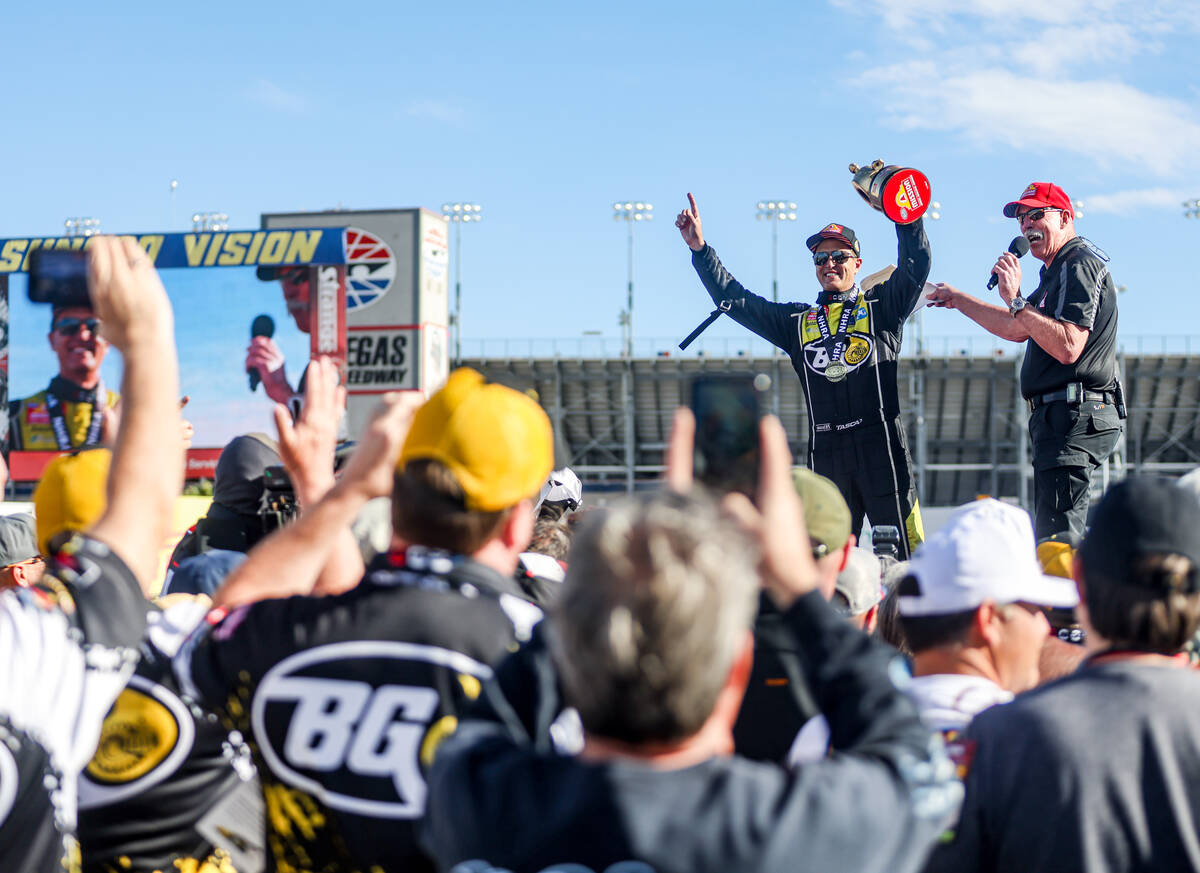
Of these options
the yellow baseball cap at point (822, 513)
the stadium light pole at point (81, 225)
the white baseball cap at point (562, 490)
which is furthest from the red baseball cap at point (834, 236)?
the stadium light pole at point (81, 225)

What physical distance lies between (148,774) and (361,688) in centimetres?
60

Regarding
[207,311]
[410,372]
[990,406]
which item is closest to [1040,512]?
[207,311]

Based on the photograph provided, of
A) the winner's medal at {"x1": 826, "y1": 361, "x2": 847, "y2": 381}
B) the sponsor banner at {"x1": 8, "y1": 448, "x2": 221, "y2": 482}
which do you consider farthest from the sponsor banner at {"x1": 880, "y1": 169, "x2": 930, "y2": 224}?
the sponsor banner at {"x1": 8, "y1": 448, "x2": 221, "y2": 482}

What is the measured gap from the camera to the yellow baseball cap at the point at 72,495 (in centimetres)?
257

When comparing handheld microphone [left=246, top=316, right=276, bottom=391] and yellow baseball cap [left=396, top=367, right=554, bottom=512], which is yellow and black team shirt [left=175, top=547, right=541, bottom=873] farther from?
handheld microphone [left=246, top=316, right=276, bottom=391]

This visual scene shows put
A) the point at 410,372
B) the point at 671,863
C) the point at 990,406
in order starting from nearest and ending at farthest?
the point at 671,863 < the point at 410,372 < the point at 990,406

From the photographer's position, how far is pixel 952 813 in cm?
167

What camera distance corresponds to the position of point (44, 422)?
77.7 feet

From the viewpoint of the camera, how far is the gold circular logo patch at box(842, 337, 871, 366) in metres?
6.95

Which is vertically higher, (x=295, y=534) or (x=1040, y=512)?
(x=295, y=534)

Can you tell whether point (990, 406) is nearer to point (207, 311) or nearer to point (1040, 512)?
point (207, 311)

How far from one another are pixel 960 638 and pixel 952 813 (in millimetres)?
803

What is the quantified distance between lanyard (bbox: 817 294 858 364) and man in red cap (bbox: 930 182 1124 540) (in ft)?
1.90

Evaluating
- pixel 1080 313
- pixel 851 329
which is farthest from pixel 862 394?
pixel 1080 313
